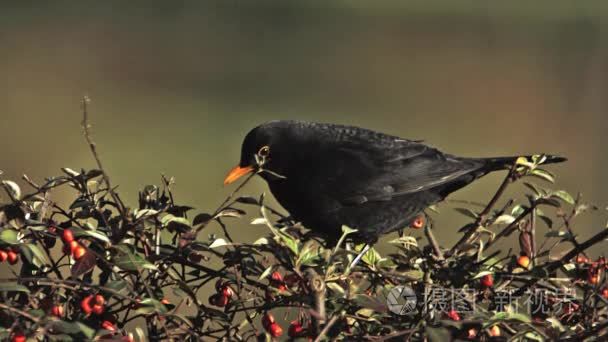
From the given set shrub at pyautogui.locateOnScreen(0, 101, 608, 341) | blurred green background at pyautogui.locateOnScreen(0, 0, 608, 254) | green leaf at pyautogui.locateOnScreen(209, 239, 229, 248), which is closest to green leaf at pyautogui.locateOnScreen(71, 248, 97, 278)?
shrub at pyautogui.locateOnScreen(0, 101, 608, 341)

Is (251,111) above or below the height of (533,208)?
below

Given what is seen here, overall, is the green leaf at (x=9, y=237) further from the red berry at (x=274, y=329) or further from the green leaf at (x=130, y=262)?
the red berry at (x=274, y=329)

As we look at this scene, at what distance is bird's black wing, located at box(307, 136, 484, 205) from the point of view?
2826 mm

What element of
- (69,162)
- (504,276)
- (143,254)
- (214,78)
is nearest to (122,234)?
(143,254)

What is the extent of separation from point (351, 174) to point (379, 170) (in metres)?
0.10

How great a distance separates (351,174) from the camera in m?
2.86

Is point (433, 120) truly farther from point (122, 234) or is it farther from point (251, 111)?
point (122, 234)

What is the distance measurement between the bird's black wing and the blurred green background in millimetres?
3465

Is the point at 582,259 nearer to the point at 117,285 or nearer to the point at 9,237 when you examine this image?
the point at 117,285

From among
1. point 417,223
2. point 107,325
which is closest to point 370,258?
point 107,325

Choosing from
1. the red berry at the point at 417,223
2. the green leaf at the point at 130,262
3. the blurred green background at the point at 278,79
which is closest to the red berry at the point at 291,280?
the green leaf at the point at 130,262

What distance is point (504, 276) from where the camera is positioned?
67.4 inches

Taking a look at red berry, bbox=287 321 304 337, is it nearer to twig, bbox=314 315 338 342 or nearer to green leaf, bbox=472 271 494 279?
twig, bbox=314 315 338 342

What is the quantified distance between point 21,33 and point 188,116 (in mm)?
2562
